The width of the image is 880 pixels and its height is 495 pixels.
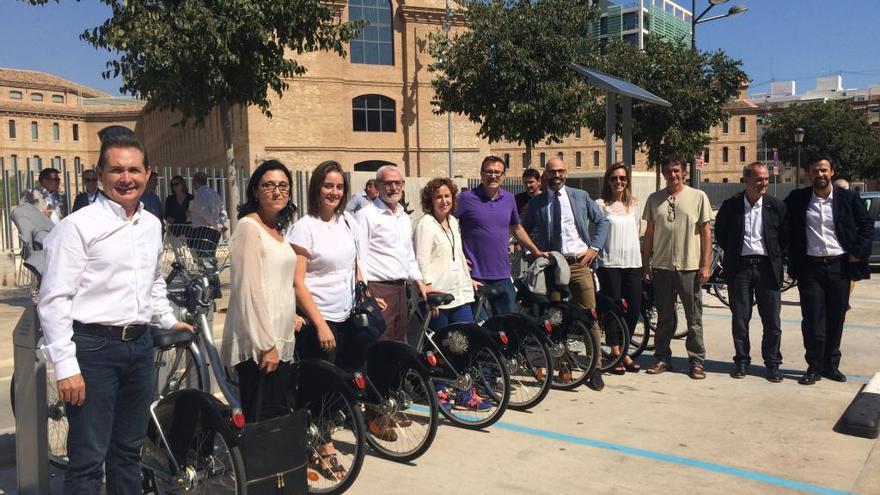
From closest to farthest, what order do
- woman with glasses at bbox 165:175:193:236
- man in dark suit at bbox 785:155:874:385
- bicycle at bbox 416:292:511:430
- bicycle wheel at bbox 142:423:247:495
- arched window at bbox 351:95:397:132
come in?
bicycle wheel at bbox 142:423:247:495, bicycle at bbox 416:292:511:430, man in dark suit at bbox 785:155:874:385, woman with glasses at bbox 165:175:193:236, arched window at bbox 351:95:397:132

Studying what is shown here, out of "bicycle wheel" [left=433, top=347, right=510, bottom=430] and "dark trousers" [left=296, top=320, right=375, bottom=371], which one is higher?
"dark trousers" [left=296, top=320, right=375, bottom=371]

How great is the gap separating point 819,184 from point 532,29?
15829mm

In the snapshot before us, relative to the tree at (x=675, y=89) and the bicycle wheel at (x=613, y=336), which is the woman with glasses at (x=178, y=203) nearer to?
the bicycle wheel at (x=613, y=336)

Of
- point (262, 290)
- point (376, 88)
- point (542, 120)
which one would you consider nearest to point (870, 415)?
point (262, 290)

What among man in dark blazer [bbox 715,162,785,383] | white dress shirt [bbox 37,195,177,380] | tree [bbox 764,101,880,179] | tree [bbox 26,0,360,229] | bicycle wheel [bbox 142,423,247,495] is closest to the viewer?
white dress shirt [bbox 37,195,177,380]

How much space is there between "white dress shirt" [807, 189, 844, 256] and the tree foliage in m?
18.8

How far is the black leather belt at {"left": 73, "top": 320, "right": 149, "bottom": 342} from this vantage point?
300cm

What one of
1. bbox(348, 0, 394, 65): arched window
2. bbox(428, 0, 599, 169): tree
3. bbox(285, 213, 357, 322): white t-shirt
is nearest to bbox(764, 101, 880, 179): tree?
bbox(348, 0, 394, 65): arched window

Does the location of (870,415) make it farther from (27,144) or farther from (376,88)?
(27,144)

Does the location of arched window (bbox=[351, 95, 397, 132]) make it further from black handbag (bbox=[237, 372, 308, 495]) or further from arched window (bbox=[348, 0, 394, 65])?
black handbag (bbox=[237, 372, 308, 495])

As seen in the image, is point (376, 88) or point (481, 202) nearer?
point (481, 202)

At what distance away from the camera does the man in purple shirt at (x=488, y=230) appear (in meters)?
6.11

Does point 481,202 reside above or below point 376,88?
below

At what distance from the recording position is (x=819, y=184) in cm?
663
